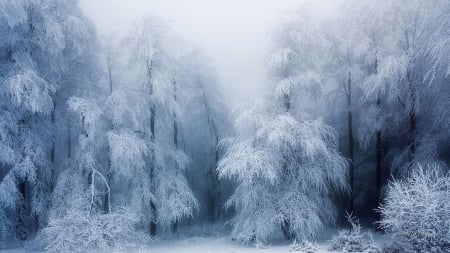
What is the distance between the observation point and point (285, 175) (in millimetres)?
14328

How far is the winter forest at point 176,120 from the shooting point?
42.0 feet

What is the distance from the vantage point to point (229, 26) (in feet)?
104

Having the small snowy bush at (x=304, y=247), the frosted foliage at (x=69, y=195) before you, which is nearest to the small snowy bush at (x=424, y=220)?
the small snowy bush at (x=304, y=247)

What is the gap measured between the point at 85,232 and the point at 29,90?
5.70 m

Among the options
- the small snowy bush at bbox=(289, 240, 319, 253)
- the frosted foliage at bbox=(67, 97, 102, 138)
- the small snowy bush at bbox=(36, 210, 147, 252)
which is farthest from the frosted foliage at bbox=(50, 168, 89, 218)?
the small snowy bush at bbox=(289, 240, 319, 253)

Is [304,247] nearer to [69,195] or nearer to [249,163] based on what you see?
[249,163]

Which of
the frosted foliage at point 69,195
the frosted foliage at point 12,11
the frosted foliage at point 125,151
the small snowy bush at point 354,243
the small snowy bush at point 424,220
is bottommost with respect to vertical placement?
the small snowy bush at point 354,243

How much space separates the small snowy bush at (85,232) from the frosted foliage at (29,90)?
4357 mm

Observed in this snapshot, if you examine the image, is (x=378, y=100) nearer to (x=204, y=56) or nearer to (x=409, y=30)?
(x=409, y=30)

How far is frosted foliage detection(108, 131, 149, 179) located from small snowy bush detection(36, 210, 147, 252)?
7.70 ft

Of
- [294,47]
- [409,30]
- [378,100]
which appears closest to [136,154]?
[294,47]

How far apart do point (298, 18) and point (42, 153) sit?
11700mm

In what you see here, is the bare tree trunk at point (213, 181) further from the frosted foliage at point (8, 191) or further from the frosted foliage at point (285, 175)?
the frosted foliage at point (8, 191)

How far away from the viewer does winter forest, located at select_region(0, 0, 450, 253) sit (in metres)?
12.8
